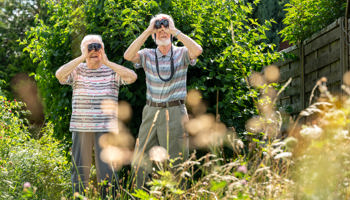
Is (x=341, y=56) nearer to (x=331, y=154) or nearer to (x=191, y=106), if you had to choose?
(x=191, y=106)

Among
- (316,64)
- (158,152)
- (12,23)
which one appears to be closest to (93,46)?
(158,152)

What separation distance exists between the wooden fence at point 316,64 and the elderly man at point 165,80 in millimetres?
2154

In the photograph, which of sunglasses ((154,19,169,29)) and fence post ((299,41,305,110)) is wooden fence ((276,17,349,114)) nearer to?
fence post ((299,41,305,110))

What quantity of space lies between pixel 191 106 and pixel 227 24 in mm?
976

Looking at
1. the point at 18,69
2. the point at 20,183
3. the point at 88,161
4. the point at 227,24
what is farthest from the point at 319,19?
the point at 18,69

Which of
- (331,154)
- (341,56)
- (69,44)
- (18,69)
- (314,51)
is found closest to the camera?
(331,154)

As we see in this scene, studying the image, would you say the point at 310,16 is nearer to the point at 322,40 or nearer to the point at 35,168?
the point at 322,40

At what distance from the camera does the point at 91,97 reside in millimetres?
3820

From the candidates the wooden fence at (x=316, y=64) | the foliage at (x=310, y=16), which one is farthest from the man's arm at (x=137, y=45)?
the foliage at (x=310, y=16)

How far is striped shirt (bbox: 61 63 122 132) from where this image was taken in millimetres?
3812

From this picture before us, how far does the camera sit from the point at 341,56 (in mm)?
5164

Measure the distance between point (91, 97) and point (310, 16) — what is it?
4.14 m

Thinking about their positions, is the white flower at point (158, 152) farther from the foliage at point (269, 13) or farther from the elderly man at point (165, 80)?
the foliage at point (269, 13)

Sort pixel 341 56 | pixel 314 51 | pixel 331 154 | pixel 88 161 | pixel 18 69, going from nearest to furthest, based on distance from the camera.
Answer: pixel 331 154
pixel 88 161
pixel 341 56
pixel 314 51
pixel 18 69
